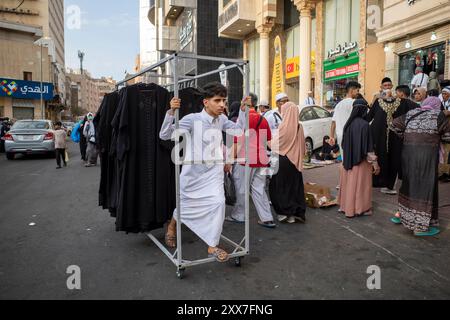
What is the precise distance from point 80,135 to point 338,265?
11.8 meters

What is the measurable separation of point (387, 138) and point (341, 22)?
1178cm

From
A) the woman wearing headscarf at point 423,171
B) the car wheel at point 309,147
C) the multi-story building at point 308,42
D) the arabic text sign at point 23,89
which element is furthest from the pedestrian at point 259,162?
the arabic text sign at point 23,89

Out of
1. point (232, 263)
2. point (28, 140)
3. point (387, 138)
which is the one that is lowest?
point (232, 263)

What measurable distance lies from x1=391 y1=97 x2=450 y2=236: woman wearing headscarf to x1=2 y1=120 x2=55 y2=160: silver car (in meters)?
13.4

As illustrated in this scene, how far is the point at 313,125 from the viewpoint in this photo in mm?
12086

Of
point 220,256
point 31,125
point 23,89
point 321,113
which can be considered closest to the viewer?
point 220,256

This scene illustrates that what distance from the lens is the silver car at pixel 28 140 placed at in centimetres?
1417

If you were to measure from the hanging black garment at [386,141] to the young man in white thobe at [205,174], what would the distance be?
3.80 m

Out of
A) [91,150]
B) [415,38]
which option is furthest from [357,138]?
[91,150]

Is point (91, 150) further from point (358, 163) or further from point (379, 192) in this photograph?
point (358, 163)

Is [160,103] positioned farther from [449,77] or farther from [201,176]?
[449,77]

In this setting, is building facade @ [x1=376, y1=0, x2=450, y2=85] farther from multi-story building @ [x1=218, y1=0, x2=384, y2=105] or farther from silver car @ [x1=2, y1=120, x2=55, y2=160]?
silver car @ [x1=2, y1=120, x2=55, y2=160]

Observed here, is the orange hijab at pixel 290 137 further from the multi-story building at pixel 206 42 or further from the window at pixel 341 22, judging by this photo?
the multi-story building at pixel 206 42
